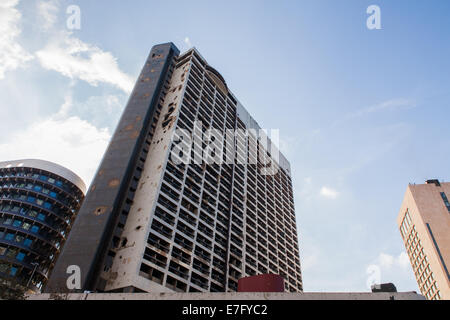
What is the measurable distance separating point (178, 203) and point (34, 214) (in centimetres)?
3265

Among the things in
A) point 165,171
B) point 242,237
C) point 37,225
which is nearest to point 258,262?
point 242,237

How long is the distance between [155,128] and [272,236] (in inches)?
1496

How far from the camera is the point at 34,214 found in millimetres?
60656

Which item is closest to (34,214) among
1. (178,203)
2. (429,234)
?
(178,203)

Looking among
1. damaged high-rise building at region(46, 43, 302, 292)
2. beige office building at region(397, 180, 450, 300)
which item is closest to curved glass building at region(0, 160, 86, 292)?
damaged high-rise building at region(46, 43, 302, 292)

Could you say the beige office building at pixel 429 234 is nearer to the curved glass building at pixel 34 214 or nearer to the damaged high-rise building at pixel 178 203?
the damaged high-rise building at pixel 178 203

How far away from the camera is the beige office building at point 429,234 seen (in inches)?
2751

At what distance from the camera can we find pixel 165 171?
4972 cm

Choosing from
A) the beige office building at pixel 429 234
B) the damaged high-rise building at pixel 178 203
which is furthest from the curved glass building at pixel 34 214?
the beige office building at pixel 429 234

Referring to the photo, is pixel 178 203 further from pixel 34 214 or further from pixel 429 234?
pixel 429 234

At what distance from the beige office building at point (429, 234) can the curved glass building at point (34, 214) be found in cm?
8241
